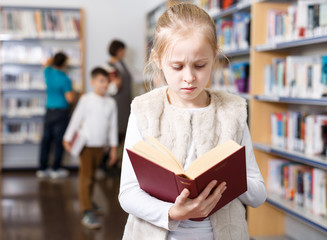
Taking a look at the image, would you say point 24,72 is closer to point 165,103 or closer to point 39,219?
point 39,219

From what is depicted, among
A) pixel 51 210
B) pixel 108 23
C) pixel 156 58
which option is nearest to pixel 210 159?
pixel 156 58

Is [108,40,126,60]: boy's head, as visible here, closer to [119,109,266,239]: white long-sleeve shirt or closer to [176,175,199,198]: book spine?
[119,109,266,239]: white long-sleeve shirt

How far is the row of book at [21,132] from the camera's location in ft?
20.1

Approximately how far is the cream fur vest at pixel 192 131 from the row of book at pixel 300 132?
5.03 ft

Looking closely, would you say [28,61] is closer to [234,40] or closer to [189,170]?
[234,40]

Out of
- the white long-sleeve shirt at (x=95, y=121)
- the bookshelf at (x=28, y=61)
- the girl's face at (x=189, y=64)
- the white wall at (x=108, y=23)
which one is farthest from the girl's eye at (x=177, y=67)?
the bookshelf at (x=28, y=61)

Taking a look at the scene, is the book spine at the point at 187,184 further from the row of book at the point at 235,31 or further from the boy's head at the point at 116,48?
the boy's head at the point at 116,48

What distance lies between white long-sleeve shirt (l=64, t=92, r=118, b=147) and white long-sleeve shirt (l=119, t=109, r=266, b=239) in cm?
244

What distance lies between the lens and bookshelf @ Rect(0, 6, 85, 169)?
19.9 ft

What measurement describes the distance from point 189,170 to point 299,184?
2.04 m

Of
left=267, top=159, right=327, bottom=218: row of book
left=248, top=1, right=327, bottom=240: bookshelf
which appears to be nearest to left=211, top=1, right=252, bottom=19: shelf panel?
left=248, top=1, right=327, bottom=240: bookshelf

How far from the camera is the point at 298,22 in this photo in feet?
9.36

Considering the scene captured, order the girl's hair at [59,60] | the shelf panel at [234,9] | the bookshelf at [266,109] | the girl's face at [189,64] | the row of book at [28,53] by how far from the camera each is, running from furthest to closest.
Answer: the row of book at [28,53] → the girl's hair at [59,60] → the shelf panel at [234,9] → the bookshelf at [266,109] → the girl's face at [189,64]

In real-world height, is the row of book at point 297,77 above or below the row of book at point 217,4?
below
